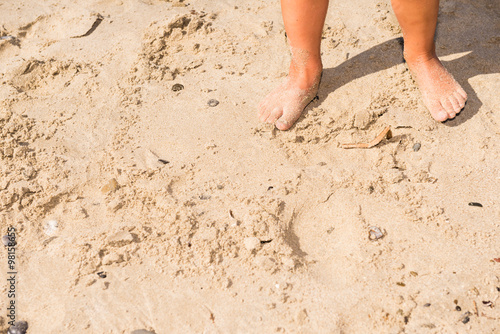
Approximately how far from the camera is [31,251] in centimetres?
173

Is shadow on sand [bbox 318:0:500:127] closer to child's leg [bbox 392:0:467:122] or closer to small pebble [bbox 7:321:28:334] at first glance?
child's leg [bbox 392:0:467:122]

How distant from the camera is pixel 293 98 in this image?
7.16ft

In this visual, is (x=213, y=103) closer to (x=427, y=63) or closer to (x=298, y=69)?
(x=298, y=69)

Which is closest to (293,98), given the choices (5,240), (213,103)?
(213,103)

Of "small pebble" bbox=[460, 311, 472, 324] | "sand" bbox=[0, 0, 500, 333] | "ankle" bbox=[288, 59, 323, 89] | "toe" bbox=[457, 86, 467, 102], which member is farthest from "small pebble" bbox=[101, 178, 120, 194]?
"toe" bbox=[457, 86, 467, 102]

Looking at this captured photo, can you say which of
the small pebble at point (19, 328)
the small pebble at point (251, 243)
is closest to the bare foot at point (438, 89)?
the small pebble at point (251, 243)

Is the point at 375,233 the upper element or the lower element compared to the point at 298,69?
lower

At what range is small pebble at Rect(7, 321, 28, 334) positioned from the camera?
1484 millimetres

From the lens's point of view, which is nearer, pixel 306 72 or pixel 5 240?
pixel 5 240

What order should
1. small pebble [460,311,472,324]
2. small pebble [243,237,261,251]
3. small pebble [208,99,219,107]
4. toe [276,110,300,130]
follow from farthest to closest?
1. small pebble [208,99,219,107]
2. toe [276,110,300,130]
3. small pebble [243,237,261,251]
4. small pebble [460,311,472,324]

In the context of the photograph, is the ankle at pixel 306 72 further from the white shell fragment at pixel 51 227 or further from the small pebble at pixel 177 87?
the white shell fragment at pixel 51 227

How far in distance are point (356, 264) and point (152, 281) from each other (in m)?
0.72

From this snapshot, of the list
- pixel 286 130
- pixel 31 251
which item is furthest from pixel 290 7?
pixel 31 251

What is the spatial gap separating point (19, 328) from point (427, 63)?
2.03m
